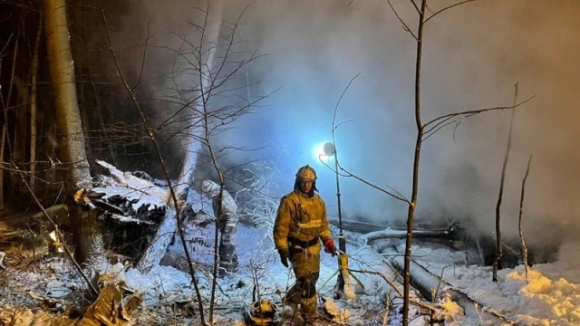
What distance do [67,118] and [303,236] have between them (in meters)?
4.24

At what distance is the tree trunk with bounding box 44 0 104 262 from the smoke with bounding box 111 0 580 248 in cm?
637

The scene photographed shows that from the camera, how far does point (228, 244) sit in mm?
7926

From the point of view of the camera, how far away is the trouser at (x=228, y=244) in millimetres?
7836

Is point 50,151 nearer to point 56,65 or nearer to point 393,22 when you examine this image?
point 56,65

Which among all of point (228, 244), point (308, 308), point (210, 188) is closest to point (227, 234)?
point (228, 244)

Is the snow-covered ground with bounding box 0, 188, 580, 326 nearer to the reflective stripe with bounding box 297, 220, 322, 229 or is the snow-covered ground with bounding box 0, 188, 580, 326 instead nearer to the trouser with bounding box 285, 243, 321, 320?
the trouser with bounding box 285, 243, 321, 320

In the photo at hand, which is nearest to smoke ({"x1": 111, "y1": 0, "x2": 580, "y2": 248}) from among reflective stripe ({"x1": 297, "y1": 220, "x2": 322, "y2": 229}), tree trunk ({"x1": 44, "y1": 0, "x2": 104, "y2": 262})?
reflective stripe ({"x1": 297, "y1": 220, "x2": 322, "y2": 229})

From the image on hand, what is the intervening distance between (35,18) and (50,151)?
12.5ft

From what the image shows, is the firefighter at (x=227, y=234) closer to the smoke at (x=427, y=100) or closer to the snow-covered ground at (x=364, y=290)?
the snow-covered ground at (x=364, y=290)

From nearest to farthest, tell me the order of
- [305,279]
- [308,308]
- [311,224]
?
1. [308,308]
2. [305,279]
3. [311,224]

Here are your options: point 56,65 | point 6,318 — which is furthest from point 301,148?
point 6,318

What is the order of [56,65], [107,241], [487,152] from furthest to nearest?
[487,152] < [107,241] < [56,65]

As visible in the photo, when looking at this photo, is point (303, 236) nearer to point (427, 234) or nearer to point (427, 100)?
point (427, 234)

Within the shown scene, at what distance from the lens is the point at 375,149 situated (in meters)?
12.5
